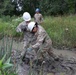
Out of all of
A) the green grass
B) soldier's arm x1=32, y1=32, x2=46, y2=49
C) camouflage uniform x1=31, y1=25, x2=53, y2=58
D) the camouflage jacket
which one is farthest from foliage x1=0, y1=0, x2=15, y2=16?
soldier's arm x1=32, y1=32, x2=46, y2=49

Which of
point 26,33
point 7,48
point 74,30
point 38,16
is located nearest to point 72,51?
point 74,30

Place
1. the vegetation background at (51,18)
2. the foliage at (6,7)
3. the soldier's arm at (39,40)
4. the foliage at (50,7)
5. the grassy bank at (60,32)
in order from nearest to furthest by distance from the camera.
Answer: the soldier's arm at (39,40)
the grassy bank at (60,32)
the vegetation background at (51,18)
the foliage at (50,7)
the foliage at (6,7)

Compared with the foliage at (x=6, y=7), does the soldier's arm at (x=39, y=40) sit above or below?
above

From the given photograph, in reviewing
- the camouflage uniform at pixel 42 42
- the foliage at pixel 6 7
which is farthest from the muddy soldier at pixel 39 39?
the foliage at pixel 6 7

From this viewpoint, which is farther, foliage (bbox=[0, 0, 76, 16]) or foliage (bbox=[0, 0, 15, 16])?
foliage (bbox=[0, 0, 15, 16])

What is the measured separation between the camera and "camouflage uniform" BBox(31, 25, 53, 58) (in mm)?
8625

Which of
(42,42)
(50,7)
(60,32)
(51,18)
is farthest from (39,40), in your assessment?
(50,7)

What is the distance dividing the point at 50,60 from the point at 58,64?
1.30 ft

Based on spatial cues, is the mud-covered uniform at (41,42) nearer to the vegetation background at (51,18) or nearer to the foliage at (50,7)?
the vegetation background at (51,18)

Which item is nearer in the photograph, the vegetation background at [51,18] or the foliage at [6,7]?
the vegetation background at [51,18]

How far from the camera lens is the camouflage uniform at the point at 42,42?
8.62 m

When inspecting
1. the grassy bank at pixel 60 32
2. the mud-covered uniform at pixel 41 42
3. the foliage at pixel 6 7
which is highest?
the mud-covered uniform at pixel 41 42

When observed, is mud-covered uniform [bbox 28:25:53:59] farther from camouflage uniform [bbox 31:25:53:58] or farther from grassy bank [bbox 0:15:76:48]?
grassy bank [bbox 0:15:76:48]

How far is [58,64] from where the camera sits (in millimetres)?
9727
